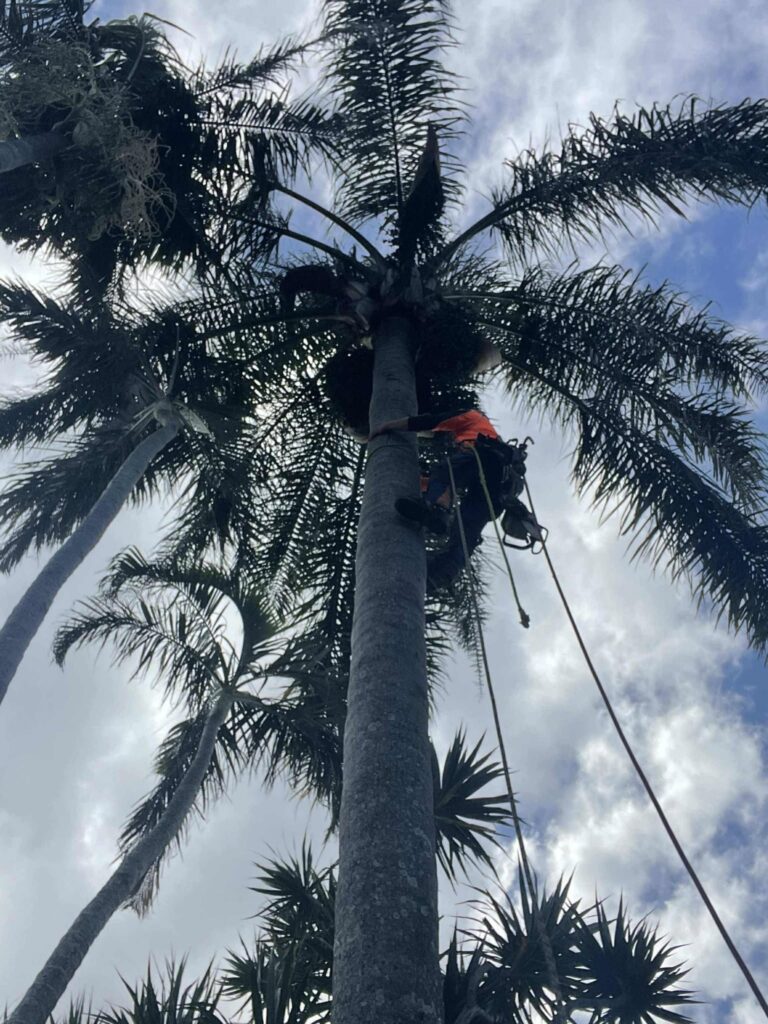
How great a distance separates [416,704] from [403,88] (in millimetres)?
6866

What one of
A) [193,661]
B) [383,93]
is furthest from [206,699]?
[383,93]

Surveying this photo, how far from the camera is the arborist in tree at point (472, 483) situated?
22.9ft

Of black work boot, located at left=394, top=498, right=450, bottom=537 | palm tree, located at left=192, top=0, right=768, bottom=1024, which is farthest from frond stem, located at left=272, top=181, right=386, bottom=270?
black work boot, located at left=394, top=498, right=450, bottom=537

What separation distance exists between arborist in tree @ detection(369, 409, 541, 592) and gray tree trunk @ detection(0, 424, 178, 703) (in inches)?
90.9

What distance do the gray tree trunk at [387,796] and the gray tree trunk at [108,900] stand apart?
3.51m

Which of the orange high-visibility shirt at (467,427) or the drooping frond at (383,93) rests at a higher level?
the drooping frond at (383,93)

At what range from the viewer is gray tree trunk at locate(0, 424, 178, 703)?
6031mm

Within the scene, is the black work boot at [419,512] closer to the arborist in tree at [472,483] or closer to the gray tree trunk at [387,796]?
the gray tree trunk at [387,796]

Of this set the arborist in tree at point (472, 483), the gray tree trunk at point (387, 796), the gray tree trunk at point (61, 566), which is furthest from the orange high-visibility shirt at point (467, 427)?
the gray tree trunk at point (61, 566)

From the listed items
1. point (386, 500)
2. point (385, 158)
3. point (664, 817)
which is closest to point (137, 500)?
point (385, 158)

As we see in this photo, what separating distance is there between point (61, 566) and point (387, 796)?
12.1 ft

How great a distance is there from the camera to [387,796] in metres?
4.13

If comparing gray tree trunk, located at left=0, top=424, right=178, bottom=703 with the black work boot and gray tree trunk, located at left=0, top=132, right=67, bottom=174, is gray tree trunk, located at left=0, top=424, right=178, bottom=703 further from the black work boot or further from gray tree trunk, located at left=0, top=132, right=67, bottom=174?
the black work boot

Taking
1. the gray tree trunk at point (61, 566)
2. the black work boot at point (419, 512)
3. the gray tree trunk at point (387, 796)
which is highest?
the gray tree trunk at point (61, 566)
